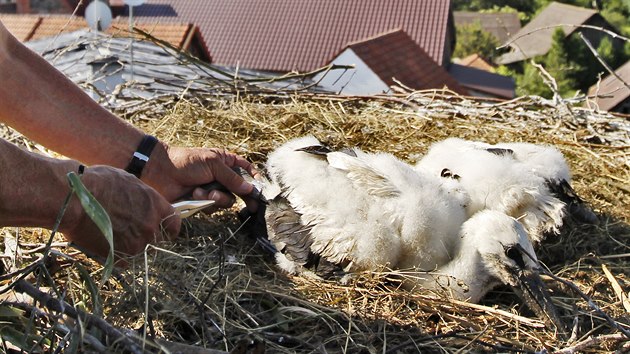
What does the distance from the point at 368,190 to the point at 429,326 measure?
507 millimetres

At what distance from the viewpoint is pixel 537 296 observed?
253 cm

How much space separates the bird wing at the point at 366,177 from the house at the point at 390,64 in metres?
14.6

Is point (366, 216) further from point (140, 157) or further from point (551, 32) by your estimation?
point (551, 32)

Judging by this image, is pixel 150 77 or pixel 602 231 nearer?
pixel 602 231

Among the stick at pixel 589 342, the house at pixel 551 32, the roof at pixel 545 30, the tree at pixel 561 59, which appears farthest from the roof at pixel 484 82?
the stick at pixel 589 342

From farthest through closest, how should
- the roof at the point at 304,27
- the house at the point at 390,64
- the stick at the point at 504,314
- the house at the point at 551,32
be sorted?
1. the house at the point at 551,32
2. the roof at the point at 304,27
3. the house at the point at 390,64
4. the stick at the point at 504,314

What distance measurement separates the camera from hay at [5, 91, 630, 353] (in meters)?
2.29

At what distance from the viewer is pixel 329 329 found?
2.41 metres

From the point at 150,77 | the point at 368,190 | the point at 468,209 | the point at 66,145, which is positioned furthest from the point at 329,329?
the point at 150,77

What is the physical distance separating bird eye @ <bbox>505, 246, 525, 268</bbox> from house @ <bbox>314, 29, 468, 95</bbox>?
1477cm

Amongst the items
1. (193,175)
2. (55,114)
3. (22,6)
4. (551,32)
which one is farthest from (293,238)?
(551,32)

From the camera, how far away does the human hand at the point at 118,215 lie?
2.34 metres

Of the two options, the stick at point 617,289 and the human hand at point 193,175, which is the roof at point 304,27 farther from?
the stick at point 617,289

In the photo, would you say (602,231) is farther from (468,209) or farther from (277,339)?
(277,339)
